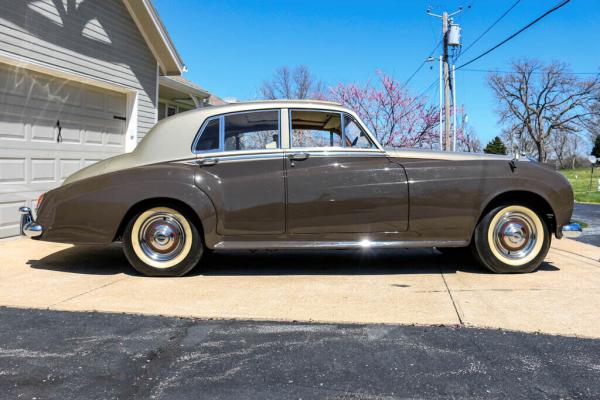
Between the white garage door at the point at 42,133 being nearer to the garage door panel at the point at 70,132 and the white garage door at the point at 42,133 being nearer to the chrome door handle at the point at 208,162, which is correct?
the garage door panel at the point at 70,132

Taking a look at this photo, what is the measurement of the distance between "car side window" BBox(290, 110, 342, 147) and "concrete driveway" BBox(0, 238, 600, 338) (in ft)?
4.46

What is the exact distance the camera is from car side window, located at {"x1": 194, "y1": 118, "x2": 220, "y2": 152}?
480 cm

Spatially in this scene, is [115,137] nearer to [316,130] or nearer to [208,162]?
[208,162]

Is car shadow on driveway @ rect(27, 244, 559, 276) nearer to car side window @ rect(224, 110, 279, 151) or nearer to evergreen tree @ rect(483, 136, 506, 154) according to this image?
car side window @ rect(224, 110, 279, 151)

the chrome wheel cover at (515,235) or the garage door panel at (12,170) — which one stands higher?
the garage door panel at (12,170)

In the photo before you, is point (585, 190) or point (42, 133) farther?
point (585, 190)

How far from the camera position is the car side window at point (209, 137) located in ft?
15.7

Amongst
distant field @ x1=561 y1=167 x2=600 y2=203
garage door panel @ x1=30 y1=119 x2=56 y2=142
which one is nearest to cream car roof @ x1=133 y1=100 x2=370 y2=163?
garage door panel @ x1=30 y1=119 x2=56 y2=142

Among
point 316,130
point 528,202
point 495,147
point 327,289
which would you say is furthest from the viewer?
point 495,147

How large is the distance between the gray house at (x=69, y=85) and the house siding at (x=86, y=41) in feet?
0.05

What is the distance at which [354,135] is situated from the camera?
488 centimetres

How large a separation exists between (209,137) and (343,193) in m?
1.47

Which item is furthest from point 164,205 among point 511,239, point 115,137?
point 115,137

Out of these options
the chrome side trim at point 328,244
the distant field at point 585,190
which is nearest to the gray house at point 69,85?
the chrome side trim at point 328,244
